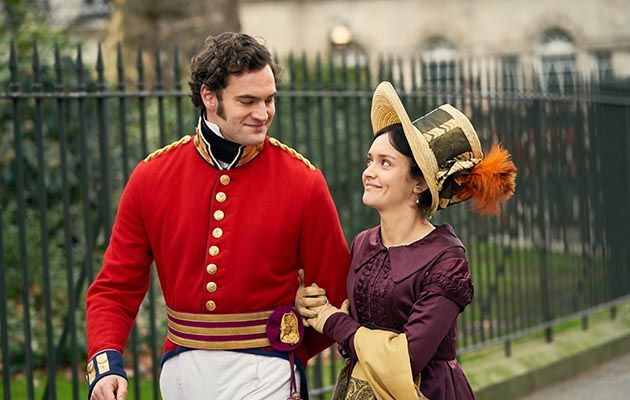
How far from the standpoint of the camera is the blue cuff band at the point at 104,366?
4312mm

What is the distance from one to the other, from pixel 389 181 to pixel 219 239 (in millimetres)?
560

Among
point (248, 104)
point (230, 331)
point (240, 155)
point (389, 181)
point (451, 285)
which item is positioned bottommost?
point (230, 331)

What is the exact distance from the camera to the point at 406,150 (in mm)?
4340

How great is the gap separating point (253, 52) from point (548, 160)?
20.3 ft

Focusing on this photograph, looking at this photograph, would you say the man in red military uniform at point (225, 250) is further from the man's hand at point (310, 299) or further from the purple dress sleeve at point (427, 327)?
the purple dress sleeve at point (427, 327)

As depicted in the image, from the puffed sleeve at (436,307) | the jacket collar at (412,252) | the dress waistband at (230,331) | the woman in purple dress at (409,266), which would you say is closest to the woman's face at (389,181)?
the woman in purple dress at (409,266)

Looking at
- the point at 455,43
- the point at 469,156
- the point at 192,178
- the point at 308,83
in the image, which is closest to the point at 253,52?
the point at 192,178

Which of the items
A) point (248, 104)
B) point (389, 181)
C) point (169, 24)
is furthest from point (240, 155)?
point (169, 24)

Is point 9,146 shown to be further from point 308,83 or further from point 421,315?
point 421,315

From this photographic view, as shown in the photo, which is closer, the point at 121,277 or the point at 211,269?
the point at 211,269

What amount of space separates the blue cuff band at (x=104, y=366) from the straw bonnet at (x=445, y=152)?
1.09m

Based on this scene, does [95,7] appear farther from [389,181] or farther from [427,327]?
[427,327]

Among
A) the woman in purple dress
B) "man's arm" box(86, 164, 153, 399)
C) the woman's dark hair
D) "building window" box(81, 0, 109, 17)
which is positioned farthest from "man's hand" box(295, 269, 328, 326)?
"building window" box(81, 0, 109, 17)

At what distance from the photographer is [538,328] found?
9.85 m
